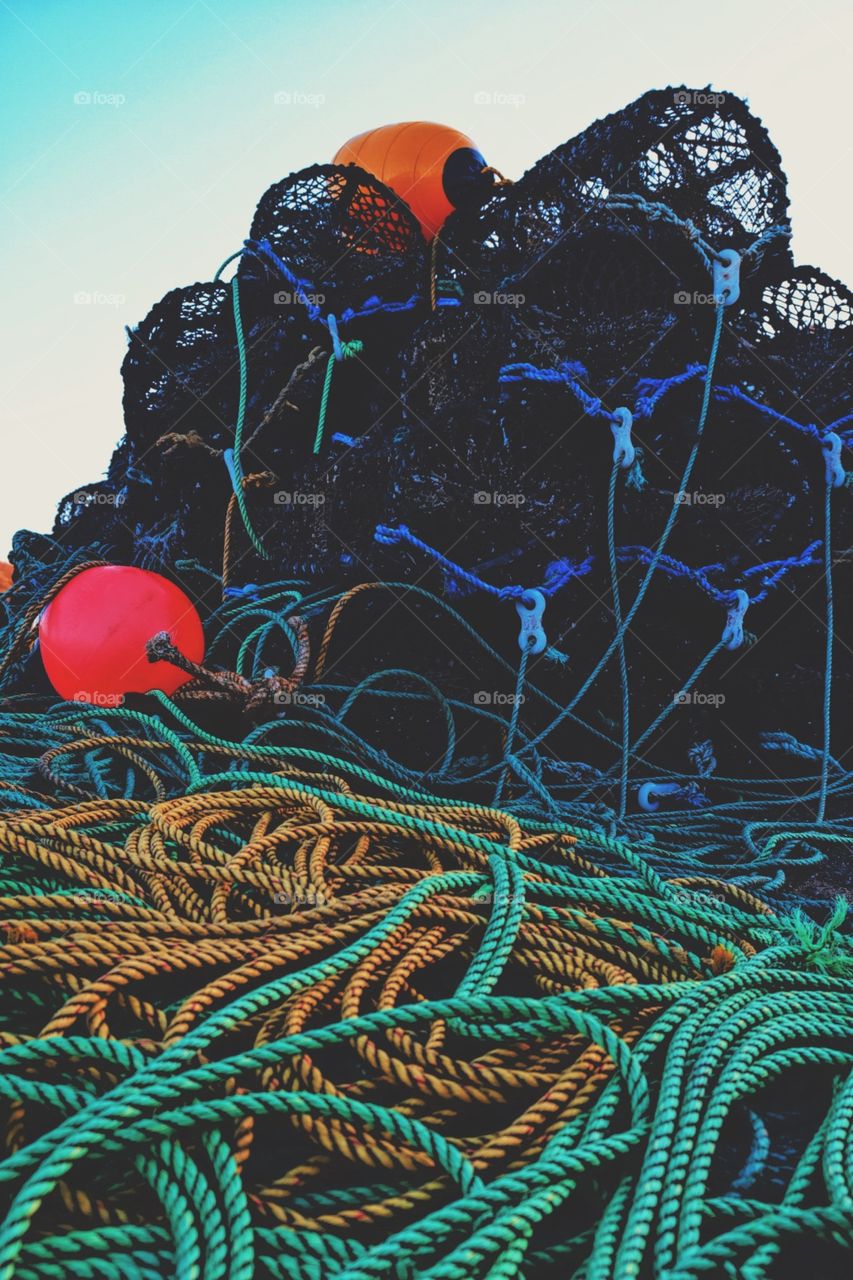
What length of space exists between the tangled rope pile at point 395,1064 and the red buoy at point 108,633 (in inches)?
38.7

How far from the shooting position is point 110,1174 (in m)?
0.90

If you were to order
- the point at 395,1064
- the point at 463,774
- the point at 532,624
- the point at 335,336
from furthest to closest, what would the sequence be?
the point at 335,336 < the point at 463,774 < the point at 532,624 < the point at 395,1064

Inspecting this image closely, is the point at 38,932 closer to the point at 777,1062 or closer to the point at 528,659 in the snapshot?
the point at 777,1062

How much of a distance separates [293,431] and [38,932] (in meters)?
2.36

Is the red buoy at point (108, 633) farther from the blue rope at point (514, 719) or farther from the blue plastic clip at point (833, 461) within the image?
the blue plastic clip at point (833, 461)

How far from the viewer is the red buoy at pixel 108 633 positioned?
2547 millimetres

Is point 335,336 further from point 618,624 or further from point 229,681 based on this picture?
point 618,624

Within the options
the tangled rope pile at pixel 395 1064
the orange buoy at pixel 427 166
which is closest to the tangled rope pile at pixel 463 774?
the tangled rope pile at pixel 395 1064

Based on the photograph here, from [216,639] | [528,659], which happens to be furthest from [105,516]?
[528,659]

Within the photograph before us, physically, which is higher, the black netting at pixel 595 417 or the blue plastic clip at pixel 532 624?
the black netting at pixel 595 417

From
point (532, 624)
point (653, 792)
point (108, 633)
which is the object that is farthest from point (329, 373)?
point (653, 792)

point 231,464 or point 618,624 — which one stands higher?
point 231,464

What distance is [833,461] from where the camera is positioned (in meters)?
2.48

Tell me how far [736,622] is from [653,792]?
50 cm
